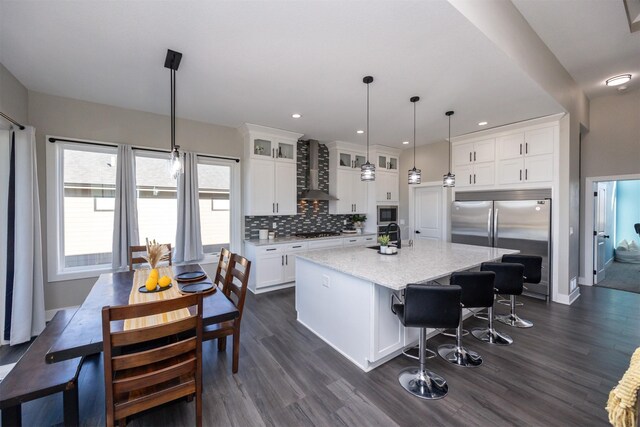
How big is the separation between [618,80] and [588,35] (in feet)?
5.10

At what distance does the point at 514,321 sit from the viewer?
3252mm

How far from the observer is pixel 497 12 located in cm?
224

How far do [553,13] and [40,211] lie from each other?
612cm

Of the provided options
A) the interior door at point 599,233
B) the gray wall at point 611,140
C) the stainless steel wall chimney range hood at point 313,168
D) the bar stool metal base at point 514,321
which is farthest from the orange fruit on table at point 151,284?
the interior door at point 599,233

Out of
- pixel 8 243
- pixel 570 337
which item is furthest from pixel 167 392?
pixel 570 337

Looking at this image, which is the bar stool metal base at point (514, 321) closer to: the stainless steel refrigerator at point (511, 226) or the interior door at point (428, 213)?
the stainless steel refrigerator at point (511, 226)

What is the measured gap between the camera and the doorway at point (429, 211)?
5.56 metres

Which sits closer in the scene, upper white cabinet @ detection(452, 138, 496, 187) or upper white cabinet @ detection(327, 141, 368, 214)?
upper white cabinet @ detection(452, 138, 496, 187)

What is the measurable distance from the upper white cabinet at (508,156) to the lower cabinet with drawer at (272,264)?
131 inches

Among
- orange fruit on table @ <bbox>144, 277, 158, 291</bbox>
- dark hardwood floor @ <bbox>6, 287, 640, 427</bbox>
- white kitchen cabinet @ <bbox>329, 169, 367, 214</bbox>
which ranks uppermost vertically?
white kitchen cabinet @ <bbox>329, 169, 367, 214</bbox>

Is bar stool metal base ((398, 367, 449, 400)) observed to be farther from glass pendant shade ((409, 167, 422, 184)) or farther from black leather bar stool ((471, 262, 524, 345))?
glass pendant shade ((409, 167, 422, 184))

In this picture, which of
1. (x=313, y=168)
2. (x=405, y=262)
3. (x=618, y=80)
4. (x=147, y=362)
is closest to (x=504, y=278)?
(x=405, y=262)

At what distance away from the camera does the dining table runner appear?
1669 millimetres

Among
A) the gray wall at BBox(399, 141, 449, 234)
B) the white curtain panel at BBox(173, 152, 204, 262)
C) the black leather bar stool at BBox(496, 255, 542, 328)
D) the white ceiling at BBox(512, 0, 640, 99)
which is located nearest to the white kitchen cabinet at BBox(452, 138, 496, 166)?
the gray wall at BBox(399, 141, 449, 234)
